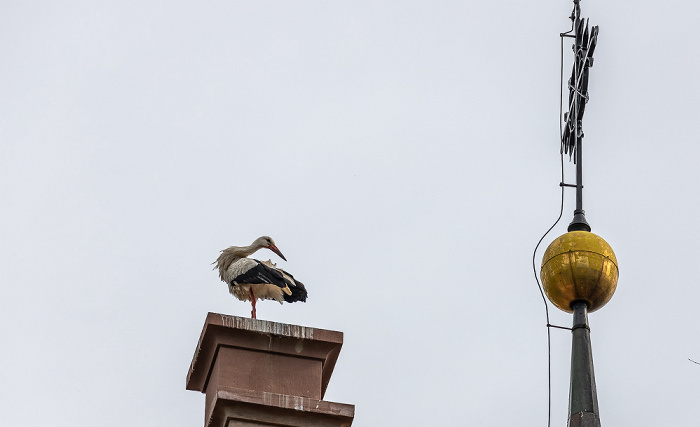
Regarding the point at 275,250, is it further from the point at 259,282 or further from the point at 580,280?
the point at 580,280

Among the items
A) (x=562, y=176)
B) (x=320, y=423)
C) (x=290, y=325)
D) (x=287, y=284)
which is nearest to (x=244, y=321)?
(x=290, y=325)

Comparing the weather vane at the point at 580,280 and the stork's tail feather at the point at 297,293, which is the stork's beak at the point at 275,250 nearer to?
the stork's tail feather at the point at 297,293

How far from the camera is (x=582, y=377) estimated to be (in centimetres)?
1177

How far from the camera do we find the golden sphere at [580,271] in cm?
1223

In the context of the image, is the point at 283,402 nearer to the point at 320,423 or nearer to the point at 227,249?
the point at 320,423

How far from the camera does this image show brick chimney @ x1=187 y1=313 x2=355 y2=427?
9961mm

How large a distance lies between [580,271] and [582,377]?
3.39ft

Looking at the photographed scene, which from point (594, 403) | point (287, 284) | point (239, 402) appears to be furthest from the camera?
point (287, 284)

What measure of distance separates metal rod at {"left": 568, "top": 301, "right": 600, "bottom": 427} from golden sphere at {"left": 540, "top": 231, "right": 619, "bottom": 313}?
0.13 m

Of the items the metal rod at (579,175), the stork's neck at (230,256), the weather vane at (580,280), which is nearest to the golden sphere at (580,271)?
the weather vane at (580,280)

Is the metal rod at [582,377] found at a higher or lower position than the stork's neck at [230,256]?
lower

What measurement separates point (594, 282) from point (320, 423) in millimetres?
3496

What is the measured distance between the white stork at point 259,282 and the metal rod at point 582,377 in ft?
8.94

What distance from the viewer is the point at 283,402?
9.91 meters
